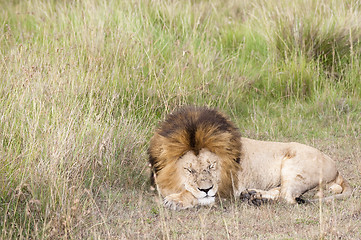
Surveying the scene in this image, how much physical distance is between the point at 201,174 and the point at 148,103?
190 centimetres

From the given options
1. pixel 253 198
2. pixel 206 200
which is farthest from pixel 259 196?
pixel 206 200

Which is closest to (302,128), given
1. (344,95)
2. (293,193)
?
(344,95)

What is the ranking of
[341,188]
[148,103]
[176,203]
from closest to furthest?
[176,203], [341,188], [148,103]

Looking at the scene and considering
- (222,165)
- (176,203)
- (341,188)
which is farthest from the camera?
(341,188)

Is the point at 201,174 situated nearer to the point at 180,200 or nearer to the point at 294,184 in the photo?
the point at 180,200

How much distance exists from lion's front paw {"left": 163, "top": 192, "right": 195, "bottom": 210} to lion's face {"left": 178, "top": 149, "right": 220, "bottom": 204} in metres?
0.04

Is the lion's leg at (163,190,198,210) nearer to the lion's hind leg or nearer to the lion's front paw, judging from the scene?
the lion's front paw

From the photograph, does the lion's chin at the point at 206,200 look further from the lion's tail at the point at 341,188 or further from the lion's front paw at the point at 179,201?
the lion's tail at the point at 341,188

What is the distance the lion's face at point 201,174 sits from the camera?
14.0 feet

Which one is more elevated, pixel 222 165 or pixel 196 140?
pixel 196 140

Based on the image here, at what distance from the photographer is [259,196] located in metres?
4.46

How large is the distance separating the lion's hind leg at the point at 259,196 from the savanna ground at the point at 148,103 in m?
0.08

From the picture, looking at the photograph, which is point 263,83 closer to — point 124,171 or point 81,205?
point 124,171

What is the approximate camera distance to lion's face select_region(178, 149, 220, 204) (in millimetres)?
4258
